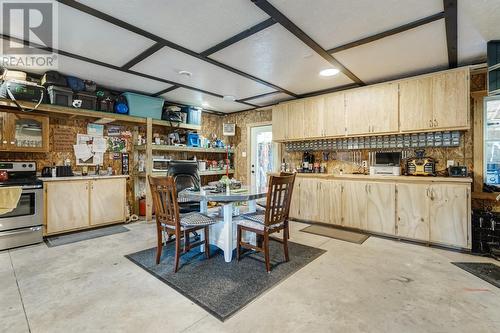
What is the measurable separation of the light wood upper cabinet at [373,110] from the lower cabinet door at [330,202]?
100cm

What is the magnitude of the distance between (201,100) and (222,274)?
3869mm

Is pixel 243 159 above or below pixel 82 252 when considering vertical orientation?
above

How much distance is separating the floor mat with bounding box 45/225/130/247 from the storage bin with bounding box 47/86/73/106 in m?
2.10

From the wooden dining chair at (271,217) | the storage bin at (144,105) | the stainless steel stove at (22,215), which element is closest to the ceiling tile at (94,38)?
the storage bin at (144,105)

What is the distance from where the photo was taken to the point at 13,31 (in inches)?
98.0

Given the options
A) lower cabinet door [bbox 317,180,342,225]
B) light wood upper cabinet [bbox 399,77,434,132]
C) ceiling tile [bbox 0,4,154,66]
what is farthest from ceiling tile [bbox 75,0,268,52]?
lower cabinet door [bbox 317,180,342,225]

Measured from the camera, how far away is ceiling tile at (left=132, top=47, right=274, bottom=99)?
314 cm

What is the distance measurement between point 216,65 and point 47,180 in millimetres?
3119

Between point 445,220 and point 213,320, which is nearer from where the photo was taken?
point 213,320

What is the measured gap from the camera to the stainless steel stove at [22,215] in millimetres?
3216

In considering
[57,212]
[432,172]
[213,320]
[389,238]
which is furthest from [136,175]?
[432,172]

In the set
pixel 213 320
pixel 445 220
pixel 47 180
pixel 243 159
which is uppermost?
pixel 243 159

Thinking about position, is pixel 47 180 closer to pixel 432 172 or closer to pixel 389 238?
pixel 389 238

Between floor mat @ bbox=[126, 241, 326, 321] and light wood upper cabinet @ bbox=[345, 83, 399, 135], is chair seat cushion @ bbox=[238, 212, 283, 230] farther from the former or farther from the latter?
light wood upper cabinet @ bbox=[345, 83, 399, 135]
